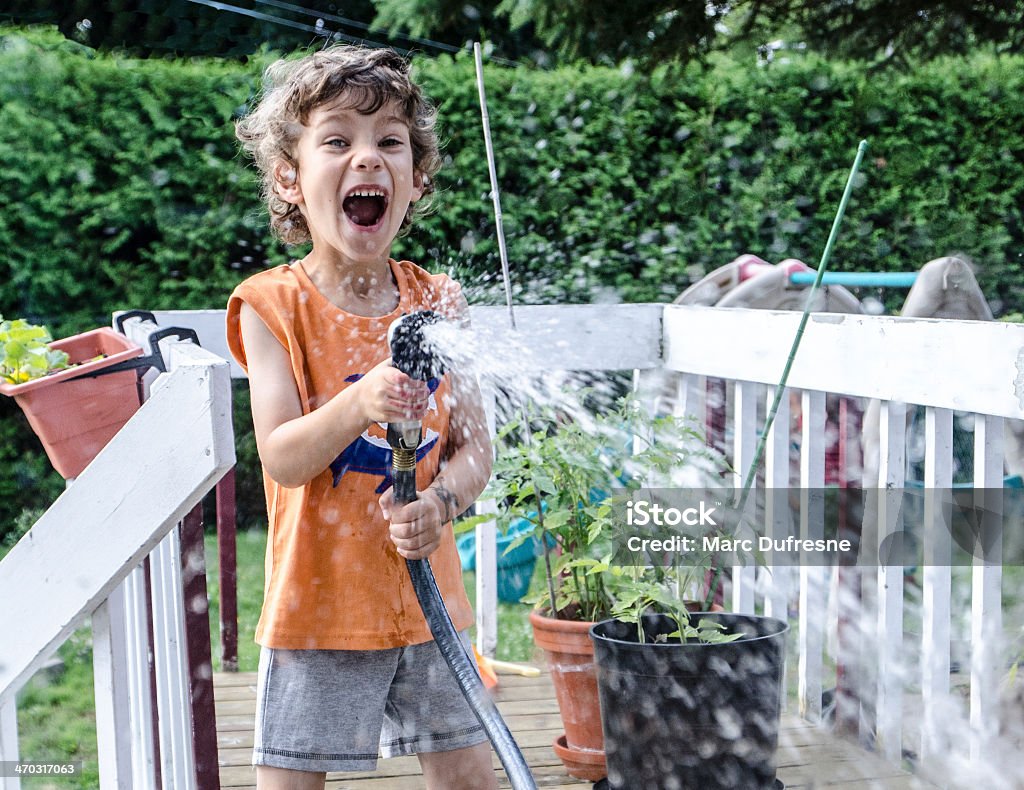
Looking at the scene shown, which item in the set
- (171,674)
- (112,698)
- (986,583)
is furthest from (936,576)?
Answer: (112,698)

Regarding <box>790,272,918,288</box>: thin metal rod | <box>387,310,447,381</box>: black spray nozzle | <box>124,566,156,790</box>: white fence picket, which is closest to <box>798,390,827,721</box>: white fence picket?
<box>790,272,918,288</box>: thin metal rod

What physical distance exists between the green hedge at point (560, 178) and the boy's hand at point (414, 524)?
2289 mm

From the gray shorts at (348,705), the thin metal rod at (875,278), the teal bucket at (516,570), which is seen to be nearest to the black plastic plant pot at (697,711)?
the gray shorts at (348,705)

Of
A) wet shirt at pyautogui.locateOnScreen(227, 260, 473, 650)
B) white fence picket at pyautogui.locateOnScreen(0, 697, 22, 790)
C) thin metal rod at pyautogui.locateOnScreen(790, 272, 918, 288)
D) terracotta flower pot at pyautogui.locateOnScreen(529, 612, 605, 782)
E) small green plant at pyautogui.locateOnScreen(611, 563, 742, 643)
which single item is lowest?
terracotta flower pot at pyautogui.locateOnScreen(529, 612, 605, 782)

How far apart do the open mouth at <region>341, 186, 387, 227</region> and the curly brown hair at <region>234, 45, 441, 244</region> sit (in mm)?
121

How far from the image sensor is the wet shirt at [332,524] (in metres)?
1.46

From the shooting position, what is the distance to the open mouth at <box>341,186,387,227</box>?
1.47 metres

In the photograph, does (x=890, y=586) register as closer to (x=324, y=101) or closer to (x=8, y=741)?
(x=324, y=101)

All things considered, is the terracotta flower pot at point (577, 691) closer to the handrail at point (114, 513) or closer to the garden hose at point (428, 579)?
the garden hose at point (428, 579)

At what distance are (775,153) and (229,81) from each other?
2674mm

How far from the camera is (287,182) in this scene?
158cm

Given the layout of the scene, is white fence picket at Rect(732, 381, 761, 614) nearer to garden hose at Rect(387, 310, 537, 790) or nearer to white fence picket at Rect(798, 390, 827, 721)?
white fence picket at Rect(798, 390, 827, 721)

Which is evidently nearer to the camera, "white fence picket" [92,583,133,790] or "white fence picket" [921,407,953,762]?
"white fence picket" [92,583,133,790]

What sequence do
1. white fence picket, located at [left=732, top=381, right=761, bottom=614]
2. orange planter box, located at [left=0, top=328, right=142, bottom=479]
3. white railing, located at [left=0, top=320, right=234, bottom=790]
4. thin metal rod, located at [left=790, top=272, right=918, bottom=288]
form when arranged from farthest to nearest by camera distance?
thin metal rod, located at [left=790, top=272, right=918, bottom=288] → white fence picket, located at [left=732, top=381, right=761, bottom=614] → orange planter box, located at [left=0, top=328, right=142, bottom=479] → white railing, located at [left=0, top=320, right=234, bottom=790]
